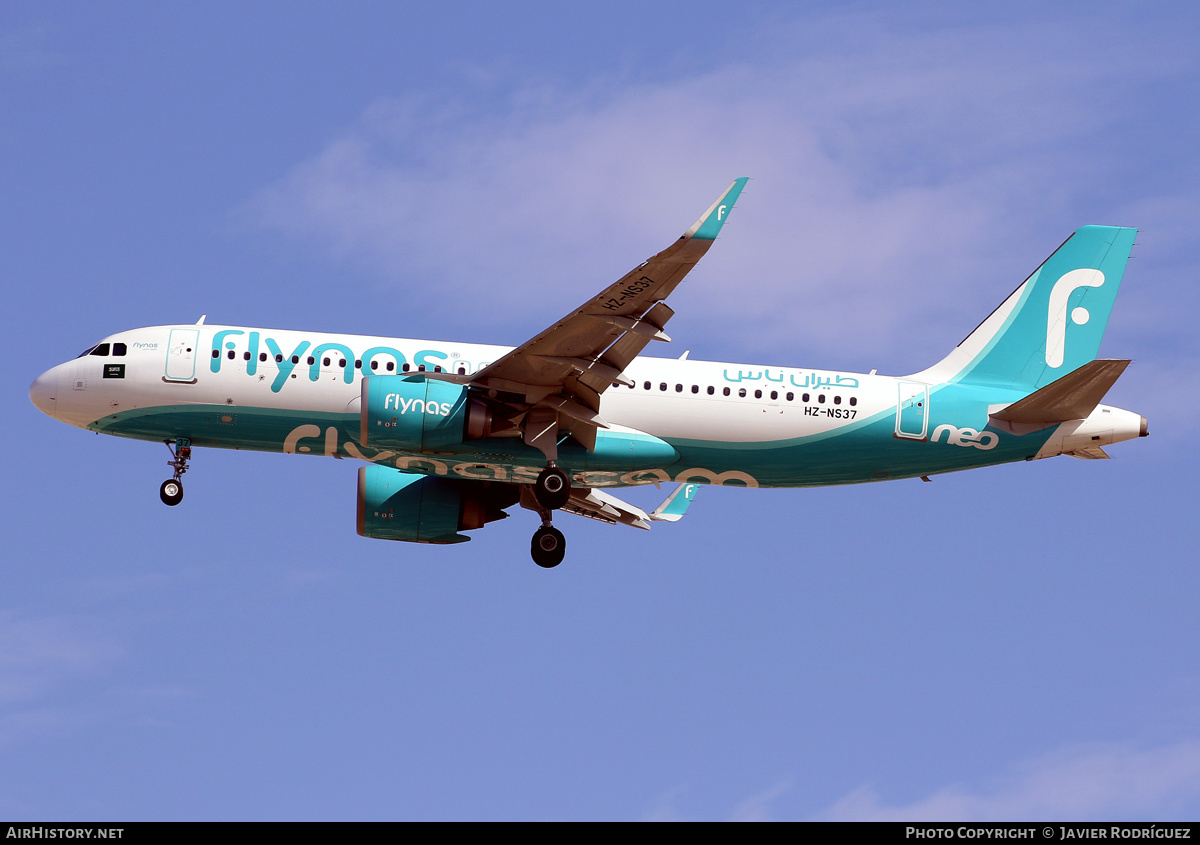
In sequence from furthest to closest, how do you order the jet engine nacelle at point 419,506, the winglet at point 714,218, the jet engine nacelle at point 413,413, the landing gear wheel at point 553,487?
the jet engine nacelle at point 419,506 → the landing gear wheel at point 553,487 → the jet engine nacelle at point 413,413 → the winglet at point 714,218

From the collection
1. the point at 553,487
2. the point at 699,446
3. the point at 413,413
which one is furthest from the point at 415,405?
the point at 699,446

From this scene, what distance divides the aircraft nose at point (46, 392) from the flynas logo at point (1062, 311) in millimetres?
26405

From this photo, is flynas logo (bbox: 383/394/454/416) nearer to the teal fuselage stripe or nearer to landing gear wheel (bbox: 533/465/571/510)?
the teal fuselage stripe

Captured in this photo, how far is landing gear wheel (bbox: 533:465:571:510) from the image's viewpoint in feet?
120

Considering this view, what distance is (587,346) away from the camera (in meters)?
34.2

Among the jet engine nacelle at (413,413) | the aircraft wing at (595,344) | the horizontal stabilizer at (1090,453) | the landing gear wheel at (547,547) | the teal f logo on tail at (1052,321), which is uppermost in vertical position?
the teal f logo on tail at (1052,321)

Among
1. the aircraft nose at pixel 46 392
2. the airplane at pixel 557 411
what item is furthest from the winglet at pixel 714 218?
the aircraft nose at pixel 46 392

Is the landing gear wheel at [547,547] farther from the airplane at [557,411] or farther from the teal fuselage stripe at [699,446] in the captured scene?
the teal fuselage stripe at [699,446]

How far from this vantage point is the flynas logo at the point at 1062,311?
3938 cm

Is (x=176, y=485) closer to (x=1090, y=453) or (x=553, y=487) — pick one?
(x=553, y=487)

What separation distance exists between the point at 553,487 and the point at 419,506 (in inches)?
228

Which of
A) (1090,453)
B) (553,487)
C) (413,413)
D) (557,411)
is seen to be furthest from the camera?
(1090,453)

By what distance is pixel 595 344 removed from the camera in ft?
112

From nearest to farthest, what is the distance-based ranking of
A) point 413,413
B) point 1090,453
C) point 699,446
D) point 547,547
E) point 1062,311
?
point 413,413 → point 699,446 → point 1090,453 → point 547,547 → point 1062,311
